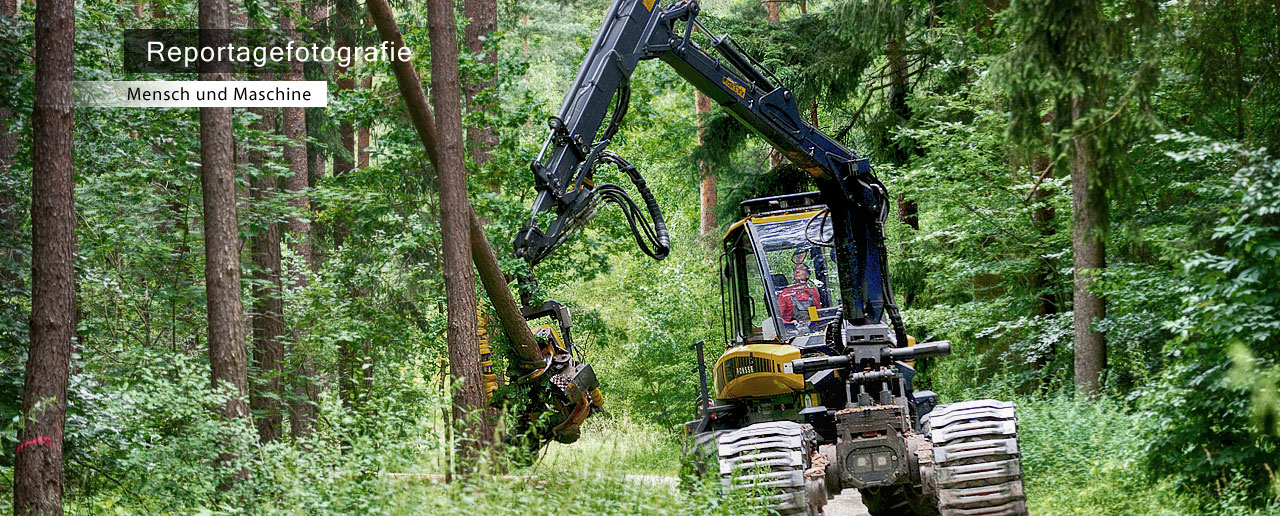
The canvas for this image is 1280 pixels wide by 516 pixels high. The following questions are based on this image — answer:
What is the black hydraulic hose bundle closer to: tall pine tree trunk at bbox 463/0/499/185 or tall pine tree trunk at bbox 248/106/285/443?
tall pine tree trunk at bbox 463/0/499/185

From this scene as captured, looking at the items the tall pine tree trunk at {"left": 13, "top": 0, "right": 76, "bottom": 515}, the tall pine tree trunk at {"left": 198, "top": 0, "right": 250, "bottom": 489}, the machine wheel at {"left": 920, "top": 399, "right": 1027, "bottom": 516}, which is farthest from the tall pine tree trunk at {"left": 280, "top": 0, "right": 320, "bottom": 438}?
the machine wheel at {"left": 920, "top": 399, "right": 1027, "bottom": 516}

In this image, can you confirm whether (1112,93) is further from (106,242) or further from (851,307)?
(106,242)

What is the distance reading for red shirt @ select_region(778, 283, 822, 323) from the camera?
11219 millimetres

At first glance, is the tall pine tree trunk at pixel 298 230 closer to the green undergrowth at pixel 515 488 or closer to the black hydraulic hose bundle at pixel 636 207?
the green undergrowth at pixel 515 488

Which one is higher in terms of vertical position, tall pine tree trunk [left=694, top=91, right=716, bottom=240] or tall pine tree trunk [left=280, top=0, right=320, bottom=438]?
tall pine tree trunk [left=694, top=91, right=716, bottom=240]

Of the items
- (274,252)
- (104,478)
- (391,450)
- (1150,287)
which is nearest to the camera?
A: (391,450)

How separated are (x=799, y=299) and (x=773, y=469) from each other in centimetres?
337

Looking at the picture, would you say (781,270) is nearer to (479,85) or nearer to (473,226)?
(473,226)

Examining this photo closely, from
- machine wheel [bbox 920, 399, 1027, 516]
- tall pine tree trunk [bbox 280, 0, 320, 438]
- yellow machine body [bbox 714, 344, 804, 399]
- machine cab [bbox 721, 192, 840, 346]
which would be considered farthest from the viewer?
tall pine tree trunk [bbox 280, 0, 320, 438]

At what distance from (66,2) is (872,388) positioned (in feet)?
24.7

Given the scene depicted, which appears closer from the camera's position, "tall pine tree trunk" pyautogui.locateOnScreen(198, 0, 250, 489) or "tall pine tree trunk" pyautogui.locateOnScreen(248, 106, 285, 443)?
"tall pine tree trunk" pyautogui.locateOnScreen(198, 0, 250, 489)

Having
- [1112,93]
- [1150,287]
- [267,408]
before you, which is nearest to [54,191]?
[267,408]

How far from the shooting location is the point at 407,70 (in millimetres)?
10414

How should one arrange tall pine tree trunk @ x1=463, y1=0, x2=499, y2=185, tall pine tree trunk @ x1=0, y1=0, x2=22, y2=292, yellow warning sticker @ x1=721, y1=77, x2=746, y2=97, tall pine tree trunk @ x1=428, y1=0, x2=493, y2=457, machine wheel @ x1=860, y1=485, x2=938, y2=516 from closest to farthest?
1. machine wheel @ x1=860, y1=485, x2=938, y2=516
2. yellow warning sticker @ x1=721, y1=77, x2=746, y2=97
3. tall pine tree trunk @ x1=428, y1=0, x2=493, y2=457
4. tall pine tree trunk @ x1=0, y1=0, x2=22, y2=292
5. tall pine tree trunk @ x1=463, y1=0, x2=499, y2=185
